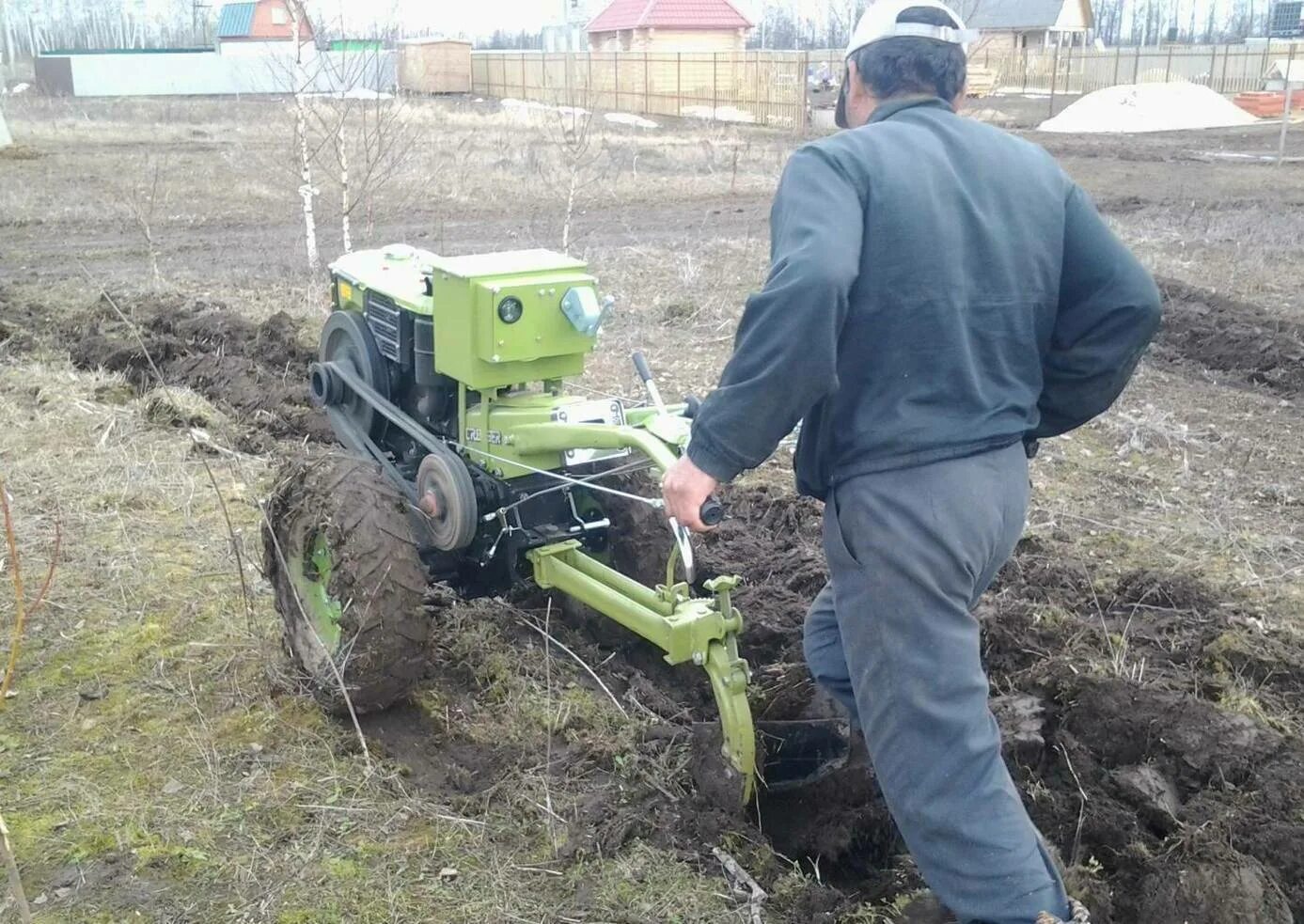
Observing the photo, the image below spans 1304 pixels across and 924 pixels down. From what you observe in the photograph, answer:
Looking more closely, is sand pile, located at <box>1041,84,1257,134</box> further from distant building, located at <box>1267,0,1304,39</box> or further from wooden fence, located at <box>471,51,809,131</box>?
distant building, located at <box>1267,0,1304,39</box>

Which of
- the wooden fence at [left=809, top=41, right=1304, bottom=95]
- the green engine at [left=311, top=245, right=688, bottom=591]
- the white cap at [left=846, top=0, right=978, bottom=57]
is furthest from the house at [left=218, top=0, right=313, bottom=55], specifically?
the white cap at [left=846, top=0, right=978, bottom=57]

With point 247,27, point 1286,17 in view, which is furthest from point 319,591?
point 1286,17

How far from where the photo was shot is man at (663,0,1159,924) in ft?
8.88

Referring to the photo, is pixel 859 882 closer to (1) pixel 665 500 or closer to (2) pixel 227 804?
(1) pixel 665 500

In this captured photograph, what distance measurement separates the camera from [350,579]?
13.2 ft

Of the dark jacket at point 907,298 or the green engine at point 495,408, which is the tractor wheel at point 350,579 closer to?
the green engine at point 495,408

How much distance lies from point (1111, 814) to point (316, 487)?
2.75 meters

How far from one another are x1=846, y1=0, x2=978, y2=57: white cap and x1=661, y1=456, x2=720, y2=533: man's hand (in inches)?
42.5

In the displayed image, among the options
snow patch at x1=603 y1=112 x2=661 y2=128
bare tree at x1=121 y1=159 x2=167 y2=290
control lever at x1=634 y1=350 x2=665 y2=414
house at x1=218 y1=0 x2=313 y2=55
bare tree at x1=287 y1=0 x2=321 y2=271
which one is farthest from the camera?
house at x1=218 y1=0 x2=313 y2=55

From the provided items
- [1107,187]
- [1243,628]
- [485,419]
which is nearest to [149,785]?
[485,419]

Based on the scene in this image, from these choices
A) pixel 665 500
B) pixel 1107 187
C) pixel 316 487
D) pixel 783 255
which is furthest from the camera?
pixel 1107 187

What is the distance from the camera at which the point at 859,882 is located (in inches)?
142

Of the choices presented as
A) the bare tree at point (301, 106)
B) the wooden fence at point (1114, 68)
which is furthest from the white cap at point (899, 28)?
the wooden fence at point (1114, 68)

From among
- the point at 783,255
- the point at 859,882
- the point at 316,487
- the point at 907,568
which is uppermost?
the point at 783,255
